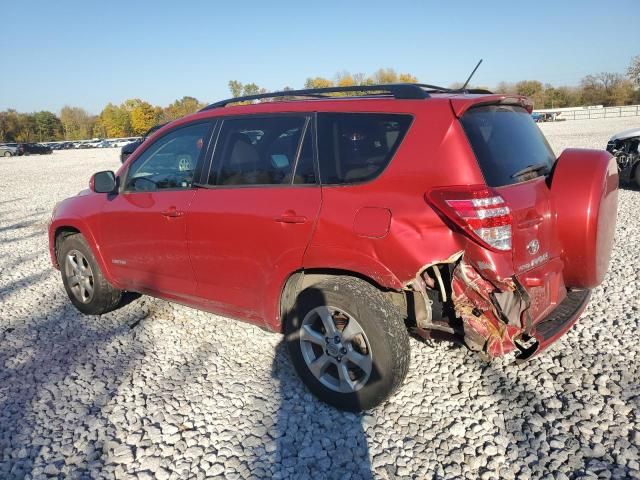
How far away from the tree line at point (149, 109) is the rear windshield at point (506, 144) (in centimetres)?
7430

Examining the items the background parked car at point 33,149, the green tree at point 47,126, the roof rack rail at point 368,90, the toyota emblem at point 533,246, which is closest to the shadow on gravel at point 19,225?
the roof rack rail at point 368,90

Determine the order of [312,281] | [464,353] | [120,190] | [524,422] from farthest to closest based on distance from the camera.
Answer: [120,190] → [464,353] → [312,281] → [524,422]

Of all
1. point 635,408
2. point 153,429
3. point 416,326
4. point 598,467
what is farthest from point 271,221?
point 635,408

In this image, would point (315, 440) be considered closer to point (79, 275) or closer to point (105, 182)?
point (105, 182)

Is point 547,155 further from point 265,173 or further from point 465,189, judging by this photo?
point 265,173

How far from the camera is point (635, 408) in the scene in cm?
287

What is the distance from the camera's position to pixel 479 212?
2.49m

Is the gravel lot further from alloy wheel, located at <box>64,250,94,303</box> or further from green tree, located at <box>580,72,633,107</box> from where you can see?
green tree, located at <box>580,72,633,107</box>

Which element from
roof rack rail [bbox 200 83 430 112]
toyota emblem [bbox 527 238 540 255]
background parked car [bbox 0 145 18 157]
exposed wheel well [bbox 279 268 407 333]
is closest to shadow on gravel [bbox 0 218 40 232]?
roof rack rail [bbox 200 83 430 112]

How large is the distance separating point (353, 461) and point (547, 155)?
235cm

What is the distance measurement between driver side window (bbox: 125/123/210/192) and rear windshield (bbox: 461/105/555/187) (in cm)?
199

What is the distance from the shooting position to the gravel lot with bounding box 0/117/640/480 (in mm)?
2568

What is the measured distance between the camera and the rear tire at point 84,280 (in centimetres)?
456

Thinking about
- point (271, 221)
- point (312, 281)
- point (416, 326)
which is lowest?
point (416, 326)
